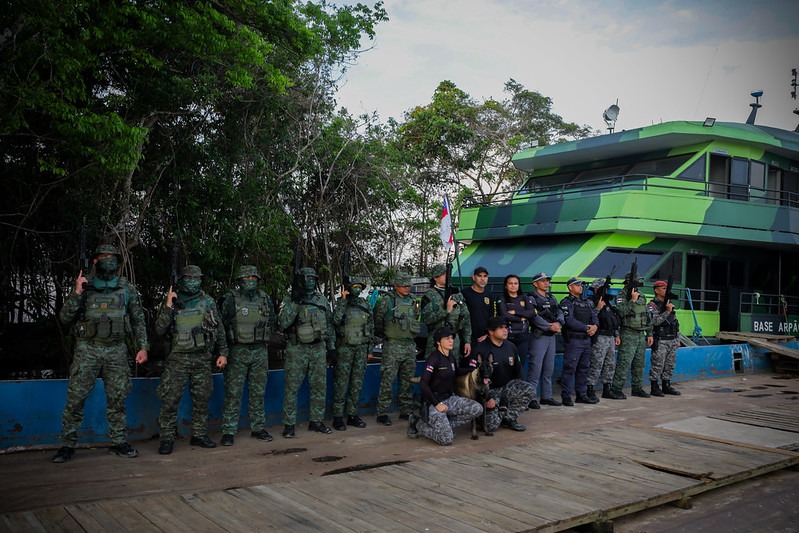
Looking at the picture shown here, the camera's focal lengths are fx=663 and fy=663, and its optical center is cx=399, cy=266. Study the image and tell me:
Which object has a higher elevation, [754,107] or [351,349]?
[754,107]

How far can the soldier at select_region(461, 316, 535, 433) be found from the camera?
7281 mm

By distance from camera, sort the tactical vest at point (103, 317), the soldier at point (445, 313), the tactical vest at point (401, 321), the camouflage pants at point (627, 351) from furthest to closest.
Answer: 1. the camouflage pants at point (627, 351)
2. the soldier at point (445, 313)
3. the tactical vest at point (401, 321)
4. the tactical vest at point (103, 317)

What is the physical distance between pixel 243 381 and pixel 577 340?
4.74 meters

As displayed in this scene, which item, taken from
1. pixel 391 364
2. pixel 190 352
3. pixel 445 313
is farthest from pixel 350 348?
pixel 190 352

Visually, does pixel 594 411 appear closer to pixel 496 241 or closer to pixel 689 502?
pixel 689 502

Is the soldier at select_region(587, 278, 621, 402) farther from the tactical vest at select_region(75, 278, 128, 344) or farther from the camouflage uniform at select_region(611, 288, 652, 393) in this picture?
the tactical vest at select_region(75, 278, 128, 344)

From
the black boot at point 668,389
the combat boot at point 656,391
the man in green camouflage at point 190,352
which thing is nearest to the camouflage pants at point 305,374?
the man in green camouflage at point 190,352

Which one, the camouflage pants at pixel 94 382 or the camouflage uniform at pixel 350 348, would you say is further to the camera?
the camouflage uniform at pixel 350 348

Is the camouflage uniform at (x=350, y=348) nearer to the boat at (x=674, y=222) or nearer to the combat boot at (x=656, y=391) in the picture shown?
the boat at (x=674, y=222)

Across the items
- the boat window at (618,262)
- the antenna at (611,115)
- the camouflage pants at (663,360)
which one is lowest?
the camouflage pants at (663,360)

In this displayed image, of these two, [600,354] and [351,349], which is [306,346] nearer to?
[351,349]

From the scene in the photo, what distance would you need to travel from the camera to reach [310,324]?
6.93 meters

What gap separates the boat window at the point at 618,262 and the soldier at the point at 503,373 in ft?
12.5

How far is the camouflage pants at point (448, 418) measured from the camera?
6.59 meters
